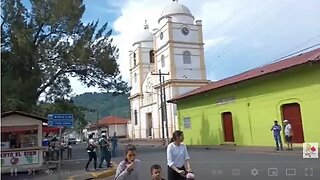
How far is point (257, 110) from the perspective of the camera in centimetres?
2444

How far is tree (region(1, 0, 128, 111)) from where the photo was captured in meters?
22.1

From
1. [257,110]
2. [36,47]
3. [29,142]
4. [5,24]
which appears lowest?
[29,142]

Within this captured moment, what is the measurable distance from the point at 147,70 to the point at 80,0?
37.7 meters

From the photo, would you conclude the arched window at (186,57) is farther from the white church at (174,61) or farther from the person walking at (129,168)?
the person walking at (129,168)

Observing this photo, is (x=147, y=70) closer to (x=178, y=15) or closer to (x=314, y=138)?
(x=178, y=15)

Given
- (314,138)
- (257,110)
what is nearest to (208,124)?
(257,110)

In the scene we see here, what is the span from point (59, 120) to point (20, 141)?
5268mm

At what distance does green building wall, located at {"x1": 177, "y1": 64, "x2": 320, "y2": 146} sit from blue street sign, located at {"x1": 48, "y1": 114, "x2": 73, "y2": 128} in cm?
1331

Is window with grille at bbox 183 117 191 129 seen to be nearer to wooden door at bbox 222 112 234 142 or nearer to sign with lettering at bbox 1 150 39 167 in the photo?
wooden door at bbox 222 112 234 142

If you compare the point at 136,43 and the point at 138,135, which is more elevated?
the point at 136,43

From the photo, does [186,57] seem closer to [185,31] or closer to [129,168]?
[185,31]

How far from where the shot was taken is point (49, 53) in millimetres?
24094

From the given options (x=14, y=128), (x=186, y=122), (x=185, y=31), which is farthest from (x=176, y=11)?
(x=14, y=128)

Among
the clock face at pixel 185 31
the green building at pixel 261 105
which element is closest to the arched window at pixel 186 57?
the clock face at pixel 185 31
